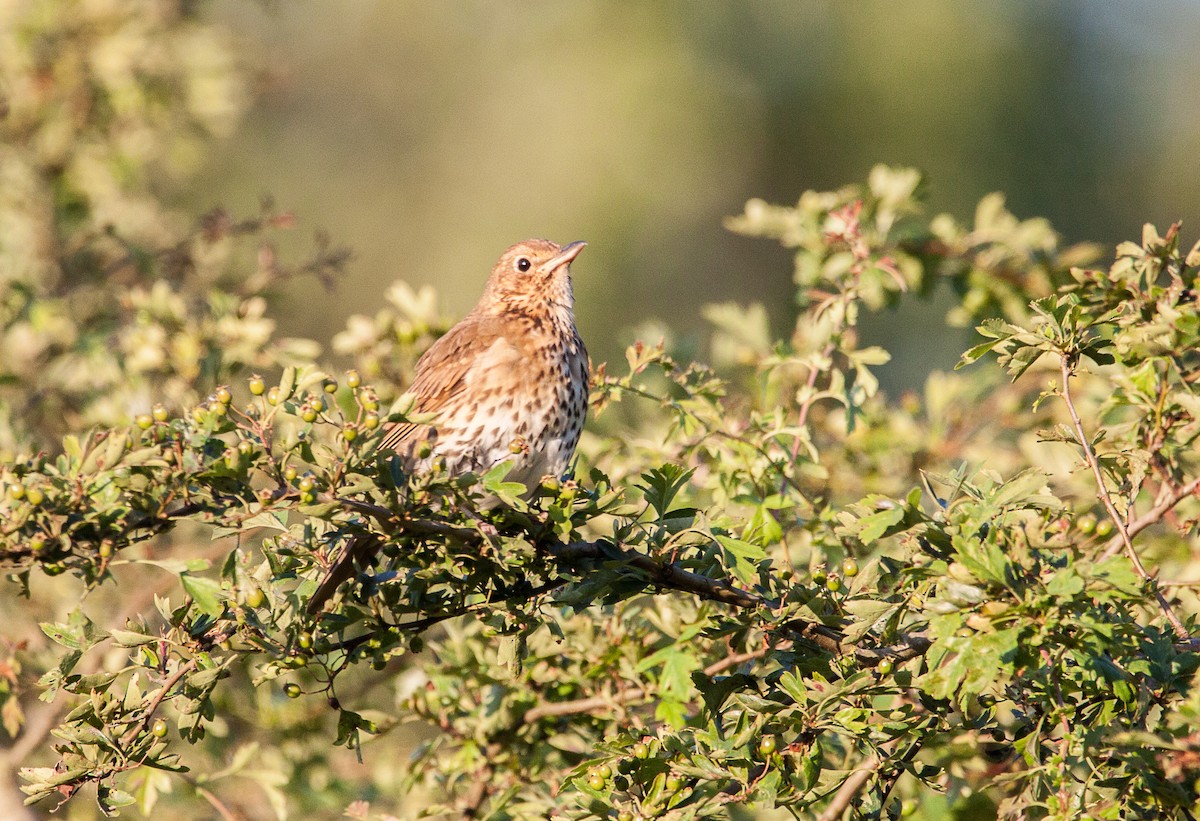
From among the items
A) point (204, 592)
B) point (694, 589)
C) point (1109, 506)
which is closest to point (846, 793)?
point (694, 589)

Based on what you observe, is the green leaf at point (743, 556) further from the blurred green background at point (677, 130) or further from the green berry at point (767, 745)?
the blurred green background at point (677, 130)

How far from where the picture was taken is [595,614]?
3104 mm

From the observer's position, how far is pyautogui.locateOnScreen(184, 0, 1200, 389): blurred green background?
10961 mm

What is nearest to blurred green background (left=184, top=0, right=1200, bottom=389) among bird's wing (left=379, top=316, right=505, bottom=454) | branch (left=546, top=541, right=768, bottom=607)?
bird's wing (left=379, top=316, right=505, bottom=454)

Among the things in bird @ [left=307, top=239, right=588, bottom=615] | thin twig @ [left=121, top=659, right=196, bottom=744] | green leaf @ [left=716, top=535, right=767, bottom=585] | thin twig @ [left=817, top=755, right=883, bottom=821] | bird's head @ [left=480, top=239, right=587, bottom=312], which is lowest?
thin twig @ [left=121, top=659, right=196, bottom=744]

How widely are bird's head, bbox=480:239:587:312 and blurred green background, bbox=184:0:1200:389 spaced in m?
5.83

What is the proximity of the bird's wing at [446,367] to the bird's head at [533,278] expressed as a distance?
0.60ft

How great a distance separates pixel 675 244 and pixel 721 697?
9.88 metres

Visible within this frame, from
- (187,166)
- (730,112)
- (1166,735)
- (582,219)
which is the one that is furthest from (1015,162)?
(1166,735)

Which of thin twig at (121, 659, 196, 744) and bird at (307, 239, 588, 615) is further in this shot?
bird at (307, 239, 588, 615)

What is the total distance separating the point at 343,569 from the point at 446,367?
1.38 m

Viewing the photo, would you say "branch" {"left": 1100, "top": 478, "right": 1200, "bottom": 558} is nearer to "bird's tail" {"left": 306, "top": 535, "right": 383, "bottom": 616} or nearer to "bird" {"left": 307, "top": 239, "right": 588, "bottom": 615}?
"bird's tail" {"left": 306, "top": 535, "right": 383, "bottom": 616}

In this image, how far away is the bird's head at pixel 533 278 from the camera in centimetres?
409

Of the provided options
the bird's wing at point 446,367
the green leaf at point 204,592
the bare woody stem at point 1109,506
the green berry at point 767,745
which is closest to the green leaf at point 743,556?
the green berry at point 767,745
